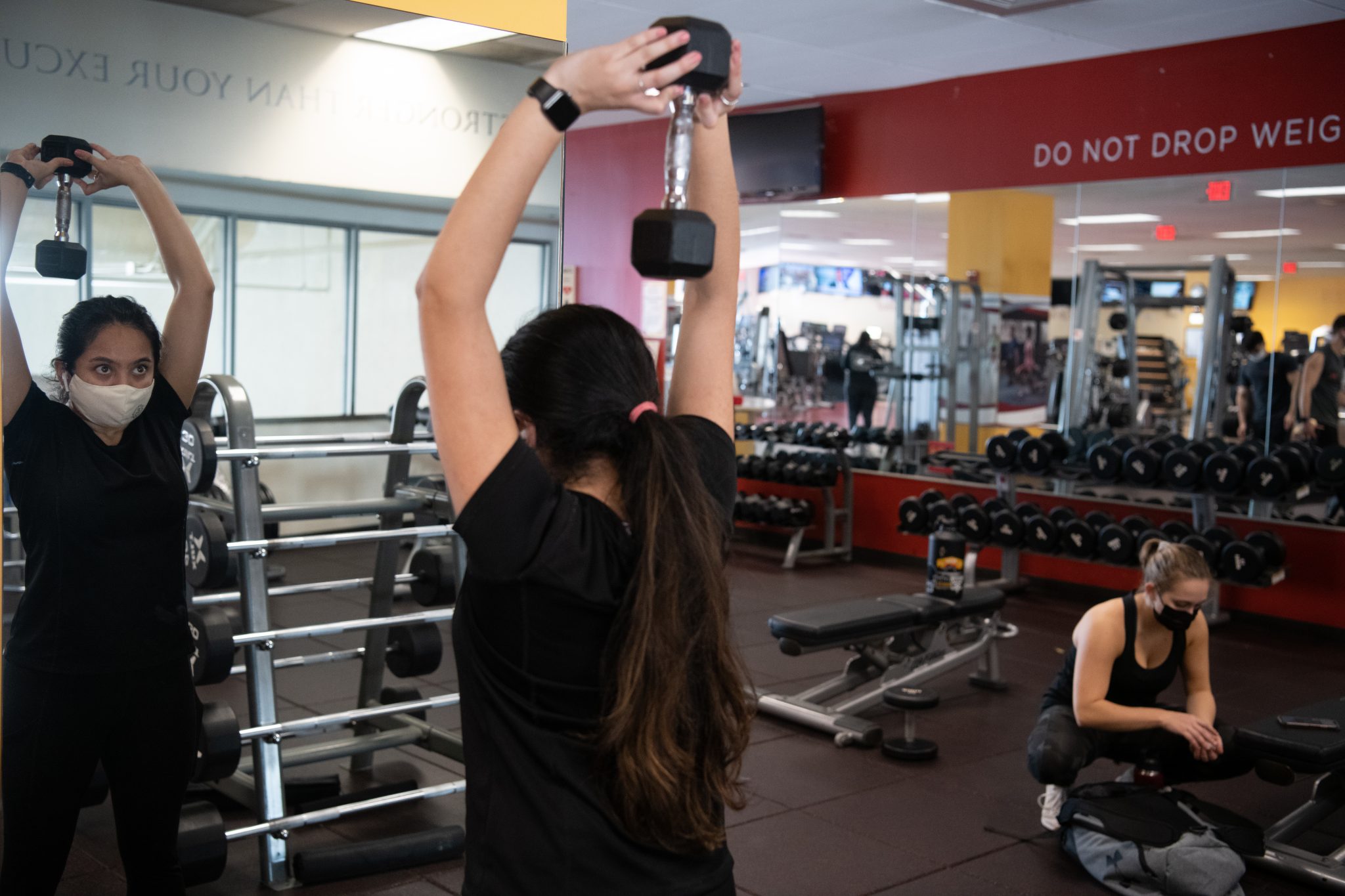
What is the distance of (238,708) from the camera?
4027 mm

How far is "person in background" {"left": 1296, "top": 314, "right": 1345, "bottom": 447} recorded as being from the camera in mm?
5508

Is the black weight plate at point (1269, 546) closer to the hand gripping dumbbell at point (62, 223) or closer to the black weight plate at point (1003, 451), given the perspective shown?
the black weight plate at point (1003, 451)

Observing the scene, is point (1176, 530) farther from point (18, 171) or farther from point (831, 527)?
point (18, 171)

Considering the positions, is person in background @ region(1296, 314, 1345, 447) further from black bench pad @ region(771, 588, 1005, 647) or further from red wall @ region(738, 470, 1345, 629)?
black bench pad @ region(771, 588, 1005, 647)

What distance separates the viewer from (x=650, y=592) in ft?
3.26

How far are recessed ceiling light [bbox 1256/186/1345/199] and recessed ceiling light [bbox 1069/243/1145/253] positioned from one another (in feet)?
2.10

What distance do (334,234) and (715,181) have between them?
123 centimetres

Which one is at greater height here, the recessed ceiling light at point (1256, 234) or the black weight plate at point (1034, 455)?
the recessed ceiling light at point (1256, 234)

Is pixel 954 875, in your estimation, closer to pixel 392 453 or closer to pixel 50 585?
pixel 392 453

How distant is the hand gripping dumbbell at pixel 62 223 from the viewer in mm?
1610

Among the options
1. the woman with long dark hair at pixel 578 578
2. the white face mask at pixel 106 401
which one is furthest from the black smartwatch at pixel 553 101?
the white face mask at pixel 106 401

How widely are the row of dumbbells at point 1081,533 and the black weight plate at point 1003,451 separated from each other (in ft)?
0.69

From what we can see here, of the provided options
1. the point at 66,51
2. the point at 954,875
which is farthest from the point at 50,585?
the point at 954,875

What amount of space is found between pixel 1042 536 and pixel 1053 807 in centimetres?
283
